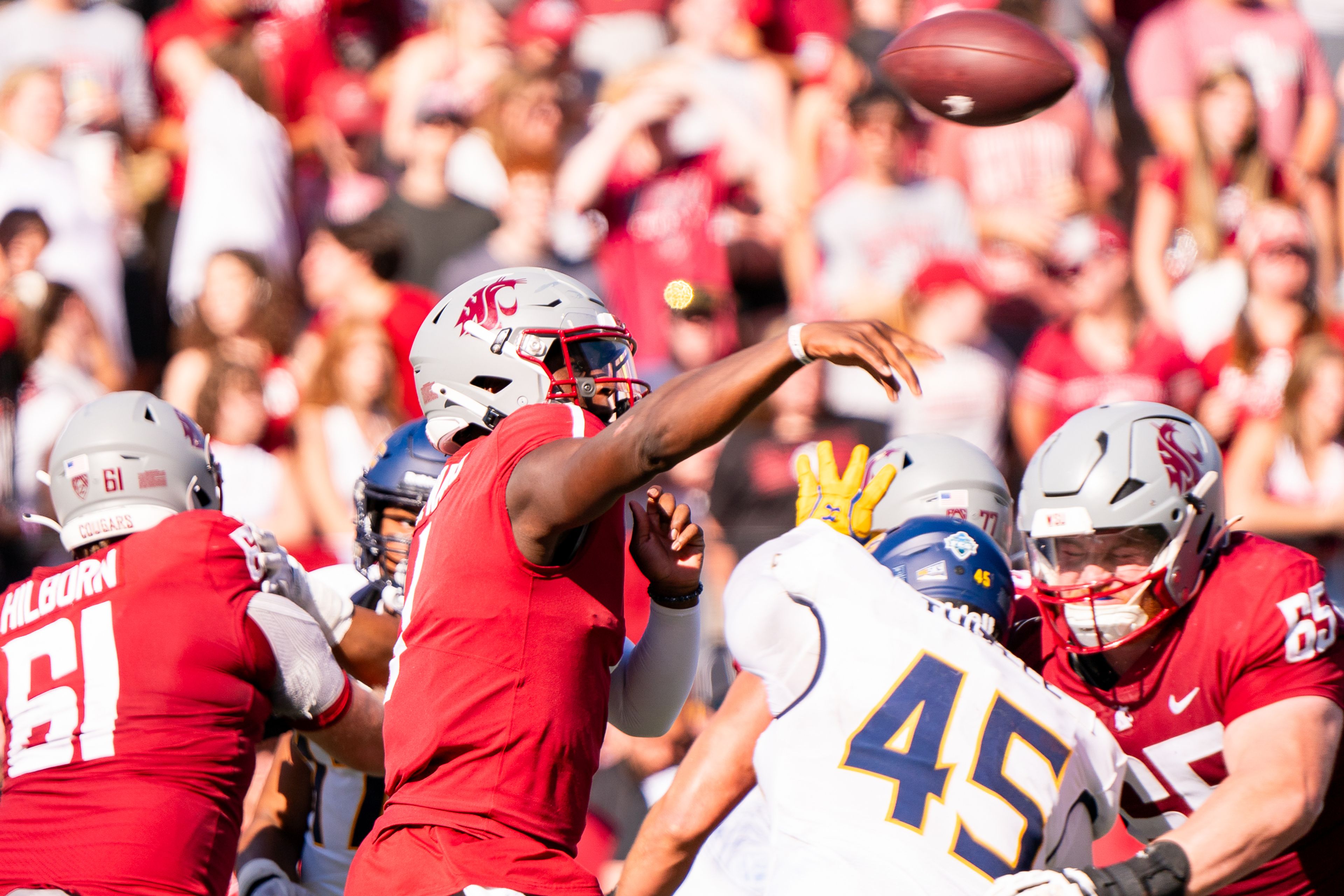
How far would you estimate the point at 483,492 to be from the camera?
10.0 ft

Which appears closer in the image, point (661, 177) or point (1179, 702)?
point (1179, 702)

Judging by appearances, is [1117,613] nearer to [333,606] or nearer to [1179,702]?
[1179,702]

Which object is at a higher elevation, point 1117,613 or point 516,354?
point 516,354

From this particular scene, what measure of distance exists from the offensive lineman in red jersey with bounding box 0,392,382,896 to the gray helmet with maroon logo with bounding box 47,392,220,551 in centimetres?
13

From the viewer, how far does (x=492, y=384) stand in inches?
138

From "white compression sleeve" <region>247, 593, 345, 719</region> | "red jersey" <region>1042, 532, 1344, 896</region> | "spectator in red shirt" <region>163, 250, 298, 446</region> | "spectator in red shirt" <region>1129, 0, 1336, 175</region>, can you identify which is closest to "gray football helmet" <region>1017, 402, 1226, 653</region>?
"red jersey" <region>1042, 532, 1344, 896</region>

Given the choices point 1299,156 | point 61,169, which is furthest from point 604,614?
point 1299,156

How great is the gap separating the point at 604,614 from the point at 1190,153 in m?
5.98

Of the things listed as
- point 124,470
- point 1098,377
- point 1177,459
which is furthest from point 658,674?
point 1098,377

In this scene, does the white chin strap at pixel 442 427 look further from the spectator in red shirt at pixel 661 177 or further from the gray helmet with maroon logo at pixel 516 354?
the spectator in red shirt at pixel 661 177

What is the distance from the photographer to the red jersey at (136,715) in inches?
146

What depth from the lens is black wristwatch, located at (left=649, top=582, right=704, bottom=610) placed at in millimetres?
3629

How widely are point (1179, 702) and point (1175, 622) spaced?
213 mm

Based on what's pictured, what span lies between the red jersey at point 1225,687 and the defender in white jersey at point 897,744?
0.62 m
